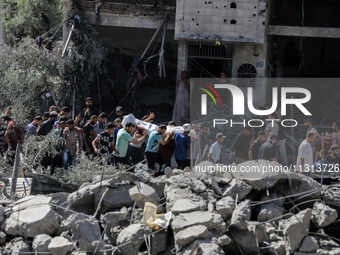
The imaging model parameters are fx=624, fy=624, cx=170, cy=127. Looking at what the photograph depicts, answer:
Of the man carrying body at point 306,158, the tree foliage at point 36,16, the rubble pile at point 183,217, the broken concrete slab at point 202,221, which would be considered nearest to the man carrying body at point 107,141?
the rubble pile at point 183,217

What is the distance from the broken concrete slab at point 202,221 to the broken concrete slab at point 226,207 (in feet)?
0.61

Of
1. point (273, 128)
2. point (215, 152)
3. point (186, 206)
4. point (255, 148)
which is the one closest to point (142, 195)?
point (186, 206)

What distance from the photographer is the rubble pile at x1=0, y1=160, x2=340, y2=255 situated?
24.0 ft

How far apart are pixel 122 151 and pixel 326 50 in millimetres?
14256

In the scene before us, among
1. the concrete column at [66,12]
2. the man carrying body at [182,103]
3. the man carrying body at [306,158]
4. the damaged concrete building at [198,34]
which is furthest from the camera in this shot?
the concrete column at [66,12]

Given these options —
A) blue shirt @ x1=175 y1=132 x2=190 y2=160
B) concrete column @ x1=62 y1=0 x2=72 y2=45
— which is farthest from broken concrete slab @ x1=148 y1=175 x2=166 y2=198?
concrete column @ x1=62 y1=0 x2=72 y2=45

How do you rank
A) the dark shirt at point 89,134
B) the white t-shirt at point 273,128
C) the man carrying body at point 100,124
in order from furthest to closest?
the white t-shirt at point 273,128, the man carrying body at point 100,124, the dark shirt at point 89,134

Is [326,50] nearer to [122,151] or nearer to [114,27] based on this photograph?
[114,27]

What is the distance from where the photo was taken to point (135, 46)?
19.4 m

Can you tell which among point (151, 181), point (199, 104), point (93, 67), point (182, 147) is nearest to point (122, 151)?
point (182, 147)

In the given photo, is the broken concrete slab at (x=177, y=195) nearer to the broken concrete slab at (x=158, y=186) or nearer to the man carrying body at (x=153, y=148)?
the broken concrete slab at (x=158, y=186)

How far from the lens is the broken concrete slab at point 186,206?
747cm

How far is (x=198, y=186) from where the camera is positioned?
7.88m

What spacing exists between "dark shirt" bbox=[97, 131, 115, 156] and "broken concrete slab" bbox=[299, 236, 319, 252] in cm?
450
